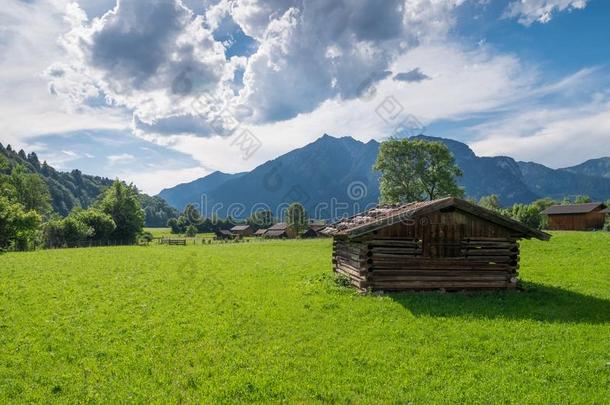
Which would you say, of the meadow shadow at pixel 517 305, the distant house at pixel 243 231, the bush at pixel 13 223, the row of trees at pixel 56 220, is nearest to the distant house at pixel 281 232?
the distant house at pixel 243 231

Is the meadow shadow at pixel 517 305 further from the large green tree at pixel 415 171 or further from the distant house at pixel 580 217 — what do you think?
the distant house at pixel 580 217

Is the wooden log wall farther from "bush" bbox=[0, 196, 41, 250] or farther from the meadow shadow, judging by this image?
"bush" bbox=[0, 196, 41, 250]

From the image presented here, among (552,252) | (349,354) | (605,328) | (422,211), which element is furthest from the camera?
(552,252)

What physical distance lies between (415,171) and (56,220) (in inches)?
2460

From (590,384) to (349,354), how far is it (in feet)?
17.5

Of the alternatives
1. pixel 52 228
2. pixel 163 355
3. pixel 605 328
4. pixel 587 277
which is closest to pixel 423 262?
pixel 605 328

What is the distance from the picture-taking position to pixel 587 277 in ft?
66.9

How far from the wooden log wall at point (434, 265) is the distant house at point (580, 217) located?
211 ft

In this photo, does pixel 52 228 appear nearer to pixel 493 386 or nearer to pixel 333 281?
pixel 333 281

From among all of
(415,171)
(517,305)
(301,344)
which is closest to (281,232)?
(415,171)

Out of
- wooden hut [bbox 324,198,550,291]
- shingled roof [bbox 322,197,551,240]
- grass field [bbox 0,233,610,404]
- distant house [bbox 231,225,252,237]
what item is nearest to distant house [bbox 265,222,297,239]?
distant house [bbox 231,225,252,237]

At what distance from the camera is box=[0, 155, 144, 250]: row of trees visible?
49.2 metres

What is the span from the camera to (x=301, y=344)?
10.7 meters

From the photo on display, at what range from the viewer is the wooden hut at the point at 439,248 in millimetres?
17188
